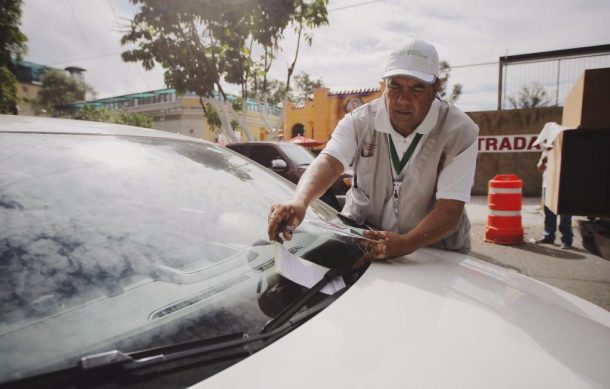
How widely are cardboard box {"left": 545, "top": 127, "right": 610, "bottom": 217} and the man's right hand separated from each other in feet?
6.77

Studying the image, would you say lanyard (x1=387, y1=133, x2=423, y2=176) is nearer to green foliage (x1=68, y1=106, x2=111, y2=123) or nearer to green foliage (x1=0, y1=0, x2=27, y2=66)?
green foliage (x1=0, y1=0, x2=27, y2=66)

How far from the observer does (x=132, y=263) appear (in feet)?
3.12

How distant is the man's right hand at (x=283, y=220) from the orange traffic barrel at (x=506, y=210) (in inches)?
190

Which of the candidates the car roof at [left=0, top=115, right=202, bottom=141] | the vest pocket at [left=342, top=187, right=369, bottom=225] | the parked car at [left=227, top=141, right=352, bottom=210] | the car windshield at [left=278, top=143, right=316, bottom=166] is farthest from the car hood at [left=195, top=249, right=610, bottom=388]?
the car windshield at [left=278, top=143, right=316, bottom=166]

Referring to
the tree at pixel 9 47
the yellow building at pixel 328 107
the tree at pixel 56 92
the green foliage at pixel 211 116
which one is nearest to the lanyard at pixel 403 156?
the tree at pixel 9 47

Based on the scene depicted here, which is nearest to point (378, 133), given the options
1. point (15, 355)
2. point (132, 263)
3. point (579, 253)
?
point (132, 263)

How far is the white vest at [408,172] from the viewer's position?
1746 mm

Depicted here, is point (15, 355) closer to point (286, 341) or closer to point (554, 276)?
point (286, 341)

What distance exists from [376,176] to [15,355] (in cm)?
159

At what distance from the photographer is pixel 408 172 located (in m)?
1.80

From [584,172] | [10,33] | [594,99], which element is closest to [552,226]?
[594,99]

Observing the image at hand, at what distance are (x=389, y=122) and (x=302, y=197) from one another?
0.67 meters

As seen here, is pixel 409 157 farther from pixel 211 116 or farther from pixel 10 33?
pixel 211 116

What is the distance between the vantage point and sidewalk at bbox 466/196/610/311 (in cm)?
351
